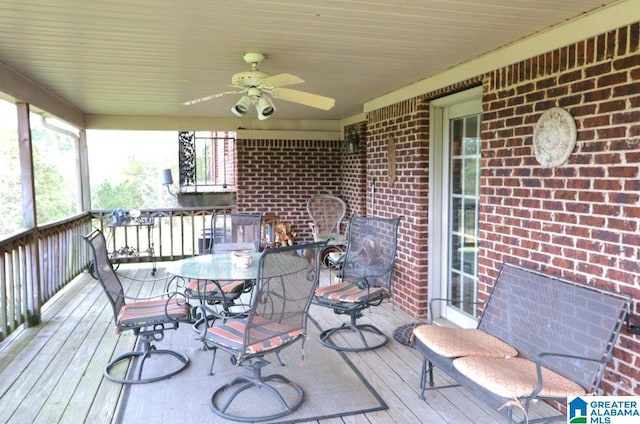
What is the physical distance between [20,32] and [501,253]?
11.4 ft

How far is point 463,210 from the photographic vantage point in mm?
4059

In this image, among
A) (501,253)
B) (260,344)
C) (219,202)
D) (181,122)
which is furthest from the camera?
(219,202)

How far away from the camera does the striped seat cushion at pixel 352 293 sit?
3.58 m

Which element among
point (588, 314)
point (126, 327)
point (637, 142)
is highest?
point (637, 142)

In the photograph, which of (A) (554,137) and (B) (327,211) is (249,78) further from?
(B) (327,211)

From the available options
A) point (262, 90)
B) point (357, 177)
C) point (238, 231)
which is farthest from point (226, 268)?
point (357, 177)

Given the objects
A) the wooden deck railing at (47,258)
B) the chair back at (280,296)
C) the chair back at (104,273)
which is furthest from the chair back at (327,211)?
the chair back at (280,296)

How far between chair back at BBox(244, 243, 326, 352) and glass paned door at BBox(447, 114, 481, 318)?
169 centimetres

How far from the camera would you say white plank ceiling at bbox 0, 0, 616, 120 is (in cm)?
238

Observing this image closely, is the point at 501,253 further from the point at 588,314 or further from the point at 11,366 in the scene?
the point at 11,366

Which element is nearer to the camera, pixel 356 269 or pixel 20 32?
pixel 20 32

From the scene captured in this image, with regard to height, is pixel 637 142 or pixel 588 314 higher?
pixel 637 142

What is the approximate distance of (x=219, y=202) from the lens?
726cm

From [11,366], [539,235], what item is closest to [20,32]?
[11,366]
